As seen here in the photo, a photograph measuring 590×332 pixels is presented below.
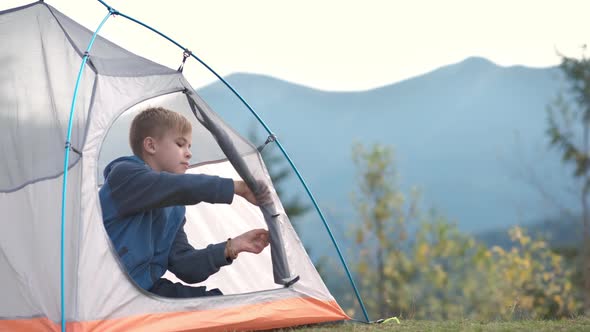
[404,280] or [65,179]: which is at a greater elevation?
[65,179]

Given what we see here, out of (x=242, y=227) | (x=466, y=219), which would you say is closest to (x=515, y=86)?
(x=466, y=219)

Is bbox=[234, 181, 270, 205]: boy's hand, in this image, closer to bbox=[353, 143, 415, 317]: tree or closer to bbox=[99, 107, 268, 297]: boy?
bbox=[99, 107, 268, 297]: boy

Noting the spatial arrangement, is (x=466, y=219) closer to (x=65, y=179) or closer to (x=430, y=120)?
(x=430, y=120)

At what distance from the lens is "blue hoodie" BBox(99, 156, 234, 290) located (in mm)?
3617

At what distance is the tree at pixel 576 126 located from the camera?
13.2 meters

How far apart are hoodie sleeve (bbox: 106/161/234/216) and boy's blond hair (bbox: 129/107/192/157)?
0.33 metres

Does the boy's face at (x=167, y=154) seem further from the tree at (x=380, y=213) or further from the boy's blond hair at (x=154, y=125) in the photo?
the tree at (x=380, y=213)

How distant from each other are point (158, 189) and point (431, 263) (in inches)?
360

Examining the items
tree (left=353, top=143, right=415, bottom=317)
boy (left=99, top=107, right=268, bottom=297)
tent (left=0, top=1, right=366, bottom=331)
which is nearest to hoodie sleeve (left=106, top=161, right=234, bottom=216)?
boy (left=99, top=107, right=268, bottom=297)

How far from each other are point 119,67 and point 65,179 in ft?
2.25

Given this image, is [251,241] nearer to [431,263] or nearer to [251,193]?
[251,193]

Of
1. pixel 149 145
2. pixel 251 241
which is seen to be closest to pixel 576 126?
pixel 251 241

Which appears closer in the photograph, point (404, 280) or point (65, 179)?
point (65, 179)

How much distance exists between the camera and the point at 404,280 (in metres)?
12.8
